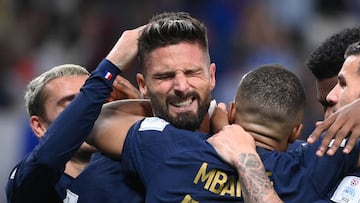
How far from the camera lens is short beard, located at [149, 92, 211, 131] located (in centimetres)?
394

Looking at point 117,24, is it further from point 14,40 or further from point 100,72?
point 100,72

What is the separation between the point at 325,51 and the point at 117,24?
529 cm

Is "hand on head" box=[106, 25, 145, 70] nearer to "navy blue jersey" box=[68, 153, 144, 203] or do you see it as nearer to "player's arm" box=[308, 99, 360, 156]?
"navy blue jersey" box=[68, 153, 144, 203]

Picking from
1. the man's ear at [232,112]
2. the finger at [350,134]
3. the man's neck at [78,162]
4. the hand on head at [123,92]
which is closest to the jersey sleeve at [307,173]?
the finger at [350,134]

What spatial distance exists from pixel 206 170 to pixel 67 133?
607mm

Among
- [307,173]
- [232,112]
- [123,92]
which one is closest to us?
[307,173]

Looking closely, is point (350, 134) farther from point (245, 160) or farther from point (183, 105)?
point (183, 105)

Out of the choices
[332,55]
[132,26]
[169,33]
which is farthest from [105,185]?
[132,26]

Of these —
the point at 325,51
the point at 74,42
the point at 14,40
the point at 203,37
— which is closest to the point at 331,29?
the point at 74,42

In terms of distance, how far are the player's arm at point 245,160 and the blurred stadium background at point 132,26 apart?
4624mm

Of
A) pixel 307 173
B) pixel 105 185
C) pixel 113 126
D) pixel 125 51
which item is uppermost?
pixel 125 51

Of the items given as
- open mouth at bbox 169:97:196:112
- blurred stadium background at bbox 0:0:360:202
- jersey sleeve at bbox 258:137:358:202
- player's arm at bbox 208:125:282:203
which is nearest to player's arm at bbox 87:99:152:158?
open mouth at bbox 169:97:196:112

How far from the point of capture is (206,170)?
12.2 ft

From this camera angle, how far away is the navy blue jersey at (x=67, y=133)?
384 cm
